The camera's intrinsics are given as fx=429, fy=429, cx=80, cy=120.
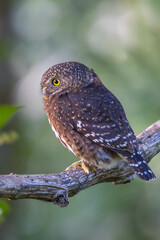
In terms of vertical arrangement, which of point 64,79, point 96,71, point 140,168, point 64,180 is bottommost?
point 140,168

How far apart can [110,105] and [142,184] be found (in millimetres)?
2342

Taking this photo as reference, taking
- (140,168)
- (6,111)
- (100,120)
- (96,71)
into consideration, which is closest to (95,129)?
(100,120)

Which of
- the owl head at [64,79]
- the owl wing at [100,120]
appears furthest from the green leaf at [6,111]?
the owl head at [64,79]

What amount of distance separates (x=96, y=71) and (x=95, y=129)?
10.3ft

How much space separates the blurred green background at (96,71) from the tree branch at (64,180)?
1.13 meters

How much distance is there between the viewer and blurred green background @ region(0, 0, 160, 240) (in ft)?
19.3

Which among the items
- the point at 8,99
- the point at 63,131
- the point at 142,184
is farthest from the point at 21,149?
the point at 63,131

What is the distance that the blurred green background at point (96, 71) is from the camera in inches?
232

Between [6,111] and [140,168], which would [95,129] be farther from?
[6,111]

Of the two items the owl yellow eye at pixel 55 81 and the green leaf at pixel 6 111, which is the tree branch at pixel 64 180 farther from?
the owl yellow eye at pixel 55 81

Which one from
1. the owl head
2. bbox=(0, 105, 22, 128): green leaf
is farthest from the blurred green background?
bbox=(0, 105, 22, 128): green leaf

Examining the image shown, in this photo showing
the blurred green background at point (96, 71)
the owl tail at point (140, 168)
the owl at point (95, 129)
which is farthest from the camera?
the blurred green background at point (96, 71)

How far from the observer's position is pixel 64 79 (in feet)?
14.2

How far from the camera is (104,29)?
7.03 metres
